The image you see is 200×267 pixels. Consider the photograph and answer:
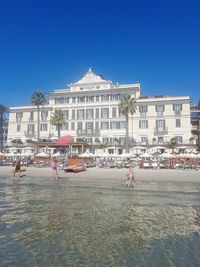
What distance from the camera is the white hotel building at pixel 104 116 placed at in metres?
66.2

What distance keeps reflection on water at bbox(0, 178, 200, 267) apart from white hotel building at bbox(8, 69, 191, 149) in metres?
51.1

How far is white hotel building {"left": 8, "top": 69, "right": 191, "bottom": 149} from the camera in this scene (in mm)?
66250

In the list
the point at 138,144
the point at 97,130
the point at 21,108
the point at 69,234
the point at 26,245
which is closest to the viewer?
the point at 26,245

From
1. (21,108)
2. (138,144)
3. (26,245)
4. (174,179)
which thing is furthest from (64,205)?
(21,108)

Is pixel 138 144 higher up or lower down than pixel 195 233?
higher up

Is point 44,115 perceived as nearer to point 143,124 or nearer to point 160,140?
point 143,124

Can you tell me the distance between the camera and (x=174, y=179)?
28.5 metres

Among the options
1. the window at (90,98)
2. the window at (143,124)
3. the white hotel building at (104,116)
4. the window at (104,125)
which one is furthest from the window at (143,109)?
the window at (90,98)

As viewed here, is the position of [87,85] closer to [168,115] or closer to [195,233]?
[168,115]

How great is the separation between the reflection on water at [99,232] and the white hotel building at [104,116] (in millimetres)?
51111

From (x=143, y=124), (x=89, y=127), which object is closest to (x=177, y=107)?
(x=143, y=124)

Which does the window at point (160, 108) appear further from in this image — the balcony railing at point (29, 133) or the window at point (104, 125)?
the balcony railing at point (29, 133)

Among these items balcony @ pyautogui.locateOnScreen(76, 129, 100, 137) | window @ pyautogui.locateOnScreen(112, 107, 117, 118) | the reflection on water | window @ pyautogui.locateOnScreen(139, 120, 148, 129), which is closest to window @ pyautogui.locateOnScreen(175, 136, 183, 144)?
window @ pyautogui.locateOnScreen(139, 120, 148, 129)

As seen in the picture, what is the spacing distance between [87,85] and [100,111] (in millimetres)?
7273
